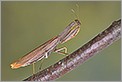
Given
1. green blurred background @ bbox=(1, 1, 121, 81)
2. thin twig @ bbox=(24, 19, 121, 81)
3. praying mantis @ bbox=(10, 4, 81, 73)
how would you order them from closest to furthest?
thin twig @ bbox=(24, 19, 121, 81)
praying mantis @ bbox=(10, 4, 81, 73)
green blurred background @ bbox=(1, 1, 121, 81)

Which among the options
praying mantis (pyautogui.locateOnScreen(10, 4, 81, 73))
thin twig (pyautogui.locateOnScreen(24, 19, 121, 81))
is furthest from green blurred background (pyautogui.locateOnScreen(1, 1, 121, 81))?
thin twig (pyautogui.locateOnScreen(24, 19, 121, 81))

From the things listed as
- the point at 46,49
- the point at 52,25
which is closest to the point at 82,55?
the point at 46,49

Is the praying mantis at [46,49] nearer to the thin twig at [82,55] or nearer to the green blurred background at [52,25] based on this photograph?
the thin twig at [82,55]

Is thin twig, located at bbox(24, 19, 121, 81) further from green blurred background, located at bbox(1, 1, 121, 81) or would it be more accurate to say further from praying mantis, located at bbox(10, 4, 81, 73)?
green blurred background, located at bbox(1, 1, 121, 81)

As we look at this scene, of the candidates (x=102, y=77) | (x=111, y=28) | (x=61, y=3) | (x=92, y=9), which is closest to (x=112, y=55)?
(x=102, y=77)

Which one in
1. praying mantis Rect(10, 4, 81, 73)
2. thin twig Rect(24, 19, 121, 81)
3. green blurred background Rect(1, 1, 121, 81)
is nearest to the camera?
thin twig Rect(24, 19, 121, 81)

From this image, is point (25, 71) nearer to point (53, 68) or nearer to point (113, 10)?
point (113, 10)

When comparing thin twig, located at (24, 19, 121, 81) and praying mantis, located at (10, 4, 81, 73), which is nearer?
thin twig, located at (24, 19, 121, 81)

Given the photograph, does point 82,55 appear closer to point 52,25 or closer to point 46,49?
point 46,49
